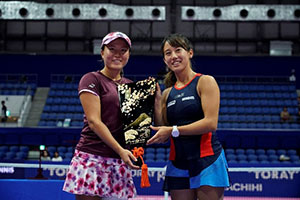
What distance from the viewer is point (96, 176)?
9.29ft

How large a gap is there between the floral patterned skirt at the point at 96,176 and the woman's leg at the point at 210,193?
584mm

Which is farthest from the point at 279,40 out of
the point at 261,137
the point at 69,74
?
the point at 69,74

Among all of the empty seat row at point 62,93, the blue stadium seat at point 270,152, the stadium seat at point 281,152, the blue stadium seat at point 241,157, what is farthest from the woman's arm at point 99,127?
the empty seat row at point 62,93

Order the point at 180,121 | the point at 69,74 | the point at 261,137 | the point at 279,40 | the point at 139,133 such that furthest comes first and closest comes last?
the point at 279,40, the point at 69,74, the point at 261,137, the point at 180,121, the point at 139,133

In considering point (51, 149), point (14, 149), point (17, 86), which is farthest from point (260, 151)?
point (17, 86)

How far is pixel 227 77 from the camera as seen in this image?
849 inches

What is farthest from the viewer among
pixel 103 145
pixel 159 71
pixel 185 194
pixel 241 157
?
pixel 159 71

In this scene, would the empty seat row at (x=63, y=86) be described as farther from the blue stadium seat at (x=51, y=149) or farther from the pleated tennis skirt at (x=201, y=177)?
the pleated tennis skirt at (x=201, y=177)

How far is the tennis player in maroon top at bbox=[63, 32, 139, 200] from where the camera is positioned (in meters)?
2.79

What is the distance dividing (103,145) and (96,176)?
233 millimetres

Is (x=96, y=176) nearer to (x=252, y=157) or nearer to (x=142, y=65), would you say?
(x=252, y=157)

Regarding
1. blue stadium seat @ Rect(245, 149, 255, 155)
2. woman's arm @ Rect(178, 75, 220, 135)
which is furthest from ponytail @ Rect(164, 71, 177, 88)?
blue stadium seat @ Rect(245, 149, 255, 155)

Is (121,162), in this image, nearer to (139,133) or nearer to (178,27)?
(139,133)

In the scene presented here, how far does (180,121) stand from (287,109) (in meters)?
16.5
